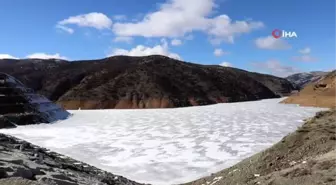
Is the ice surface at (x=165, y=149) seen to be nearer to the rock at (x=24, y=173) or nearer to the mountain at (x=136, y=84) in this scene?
the rock at (x=24, y=173)

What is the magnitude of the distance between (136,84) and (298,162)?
248ft

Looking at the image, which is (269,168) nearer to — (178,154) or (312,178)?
(312,178)

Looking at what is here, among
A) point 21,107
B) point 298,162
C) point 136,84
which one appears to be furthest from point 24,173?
point 136,84

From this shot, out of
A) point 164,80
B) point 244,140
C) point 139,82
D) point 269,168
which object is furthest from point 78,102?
point 269,168

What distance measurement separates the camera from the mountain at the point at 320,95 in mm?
52297

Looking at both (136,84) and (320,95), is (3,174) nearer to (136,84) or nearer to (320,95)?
(320,95)

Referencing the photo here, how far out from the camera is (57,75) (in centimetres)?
10694

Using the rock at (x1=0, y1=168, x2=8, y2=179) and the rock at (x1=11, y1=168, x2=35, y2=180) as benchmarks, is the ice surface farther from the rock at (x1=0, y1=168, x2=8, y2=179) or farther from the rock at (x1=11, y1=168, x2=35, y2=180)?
the rock at (x1=0, y1=168, x2=8, y2=179)

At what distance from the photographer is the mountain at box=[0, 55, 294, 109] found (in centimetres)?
7738

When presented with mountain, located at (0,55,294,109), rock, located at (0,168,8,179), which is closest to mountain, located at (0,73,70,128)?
mountain, located at (0,55,294,109)

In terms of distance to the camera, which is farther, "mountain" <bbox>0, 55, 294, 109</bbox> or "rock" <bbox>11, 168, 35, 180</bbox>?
"mountain" <bbox>0, 55, 294, 109</bbox>

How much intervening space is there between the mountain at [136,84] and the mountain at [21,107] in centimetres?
2825

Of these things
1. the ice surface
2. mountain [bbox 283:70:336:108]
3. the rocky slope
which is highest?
mountain [bbox 283:70:336:108]

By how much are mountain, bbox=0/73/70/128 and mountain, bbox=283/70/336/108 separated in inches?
1320
